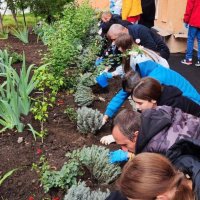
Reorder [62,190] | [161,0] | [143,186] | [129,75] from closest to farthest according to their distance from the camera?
[143,186], [62,190], [129,75], [161,0]

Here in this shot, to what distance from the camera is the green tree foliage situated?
29.5ft

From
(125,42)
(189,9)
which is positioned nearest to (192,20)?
(189,9)

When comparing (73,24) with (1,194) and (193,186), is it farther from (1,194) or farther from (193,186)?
(193,186)

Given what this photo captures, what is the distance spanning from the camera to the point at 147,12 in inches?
246

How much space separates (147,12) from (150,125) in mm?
4413

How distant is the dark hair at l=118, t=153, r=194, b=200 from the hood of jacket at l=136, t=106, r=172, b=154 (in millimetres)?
479

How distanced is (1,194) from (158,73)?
158cm

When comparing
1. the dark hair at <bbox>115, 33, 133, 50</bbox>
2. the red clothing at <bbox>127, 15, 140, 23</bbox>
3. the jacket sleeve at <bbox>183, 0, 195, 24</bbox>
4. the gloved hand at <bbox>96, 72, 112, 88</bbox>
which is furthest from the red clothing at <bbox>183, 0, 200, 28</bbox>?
the dark hair at <bbox>115, 33, 133, 50</bbox>

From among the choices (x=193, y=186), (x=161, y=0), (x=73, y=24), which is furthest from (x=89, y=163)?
(x=161, y=0)

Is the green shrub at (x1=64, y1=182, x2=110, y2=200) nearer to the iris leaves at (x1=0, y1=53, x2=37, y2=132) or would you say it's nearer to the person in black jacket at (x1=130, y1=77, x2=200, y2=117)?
the person in black jacket at (x1=130, y1=77, x2=200, y2=117)

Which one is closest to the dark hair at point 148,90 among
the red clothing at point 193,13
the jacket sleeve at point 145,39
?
the jacket sleeve at point 145,39

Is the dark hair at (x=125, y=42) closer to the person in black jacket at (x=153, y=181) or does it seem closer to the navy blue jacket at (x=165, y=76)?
the navy blue jacket at (x=165, y=76)

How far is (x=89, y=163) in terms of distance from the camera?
9.26 ft

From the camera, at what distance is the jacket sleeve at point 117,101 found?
3.34m
